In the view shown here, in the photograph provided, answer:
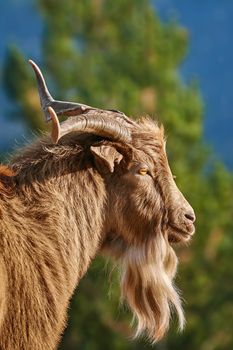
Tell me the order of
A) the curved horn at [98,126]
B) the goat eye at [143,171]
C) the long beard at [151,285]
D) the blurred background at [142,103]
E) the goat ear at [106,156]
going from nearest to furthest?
the curved horn at [98,126], the goat ear at [106,156], the goat eye at [143,171], the long beard at [151,285], the blurred background at [142,103]

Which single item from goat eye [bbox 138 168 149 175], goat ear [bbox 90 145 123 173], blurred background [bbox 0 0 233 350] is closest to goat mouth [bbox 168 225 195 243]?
goat eye [bbox 138 168 149 175]

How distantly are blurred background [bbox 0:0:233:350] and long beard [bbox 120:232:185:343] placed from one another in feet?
72.5

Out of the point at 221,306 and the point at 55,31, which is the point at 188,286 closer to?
the point at 221,306

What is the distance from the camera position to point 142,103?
3128 centimetres

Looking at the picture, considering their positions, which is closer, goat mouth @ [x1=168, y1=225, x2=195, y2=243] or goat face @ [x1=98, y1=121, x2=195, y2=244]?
goat face @ [x1=98, y1=121, x2=195, y2=244]

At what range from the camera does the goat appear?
607cm

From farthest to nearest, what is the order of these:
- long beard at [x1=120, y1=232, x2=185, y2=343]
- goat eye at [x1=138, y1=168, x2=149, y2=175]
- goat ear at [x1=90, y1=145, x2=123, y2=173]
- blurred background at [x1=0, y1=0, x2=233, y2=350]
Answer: blurred background at [x1=0, y1=0, x2=233, y2=350], long beard at [x1=120, y1=232, x2=185, y2=343], goat eye at [x1=138, y1=168, x2=149, y2=175], goat ear at [x1=90, y1=145, x2=123, y2=173]

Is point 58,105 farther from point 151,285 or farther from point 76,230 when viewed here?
point 151,285

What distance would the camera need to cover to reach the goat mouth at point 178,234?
6879 millimetres

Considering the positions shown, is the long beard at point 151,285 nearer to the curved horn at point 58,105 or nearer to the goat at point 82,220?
the goat at point 82,220

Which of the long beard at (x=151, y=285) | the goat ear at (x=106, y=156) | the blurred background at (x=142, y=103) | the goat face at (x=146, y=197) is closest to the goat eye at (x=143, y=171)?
the goat face at (x=146, y=197)

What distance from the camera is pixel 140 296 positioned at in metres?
7.01

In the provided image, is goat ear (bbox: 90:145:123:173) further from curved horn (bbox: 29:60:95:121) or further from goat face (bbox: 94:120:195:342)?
curved horn (bbox: 29:60:95:121)

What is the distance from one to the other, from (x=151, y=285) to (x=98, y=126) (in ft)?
3.95
